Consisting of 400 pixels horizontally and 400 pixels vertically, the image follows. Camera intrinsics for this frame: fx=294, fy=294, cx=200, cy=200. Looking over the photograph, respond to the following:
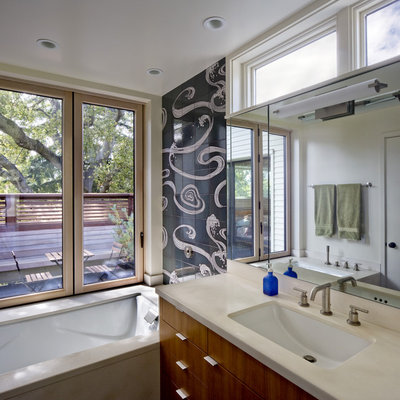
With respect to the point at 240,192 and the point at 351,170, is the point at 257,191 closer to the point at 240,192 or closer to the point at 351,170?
the point at 240,192

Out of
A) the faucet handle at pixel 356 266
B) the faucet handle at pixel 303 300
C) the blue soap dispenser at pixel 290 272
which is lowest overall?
the faucet handle at pixel 303 300

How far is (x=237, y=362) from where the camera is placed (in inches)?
45.8

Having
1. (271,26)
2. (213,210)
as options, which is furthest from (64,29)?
(213,210)

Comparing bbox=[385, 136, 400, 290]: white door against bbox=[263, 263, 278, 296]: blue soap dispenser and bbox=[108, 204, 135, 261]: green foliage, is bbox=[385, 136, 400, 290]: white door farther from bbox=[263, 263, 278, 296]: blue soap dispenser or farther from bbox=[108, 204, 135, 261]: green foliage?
bbox=[108, 204, 135, 261]: green foliage

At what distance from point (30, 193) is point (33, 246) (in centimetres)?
46

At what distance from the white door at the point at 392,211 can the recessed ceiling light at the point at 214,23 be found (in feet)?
3.70

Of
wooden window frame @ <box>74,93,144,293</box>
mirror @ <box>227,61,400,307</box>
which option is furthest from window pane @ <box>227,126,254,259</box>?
wooden window frame @ <box>74,93,144,293</box>

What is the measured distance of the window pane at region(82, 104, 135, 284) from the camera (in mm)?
2770

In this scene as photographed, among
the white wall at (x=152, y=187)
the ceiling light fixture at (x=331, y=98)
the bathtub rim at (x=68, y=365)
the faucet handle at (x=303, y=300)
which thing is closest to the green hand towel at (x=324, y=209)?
the faucet handle at (x=303, y=300)

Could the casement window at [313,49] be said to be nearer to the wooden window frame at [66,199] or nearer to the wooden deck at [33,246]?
the wooden window frame at [66,199]

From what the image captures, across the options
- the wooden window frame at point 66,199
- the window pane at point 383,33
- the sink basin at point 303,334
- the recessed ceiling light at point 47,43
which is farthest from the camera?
the wooden window frame at point 66,199

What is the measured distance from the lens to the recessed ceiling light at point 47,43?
1937 mm

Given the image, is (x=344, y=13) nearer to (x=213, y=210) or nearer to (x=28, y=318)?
(x=213, y=210)

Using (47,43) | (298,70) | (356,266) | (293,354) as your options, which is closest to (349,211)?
(356,266)
